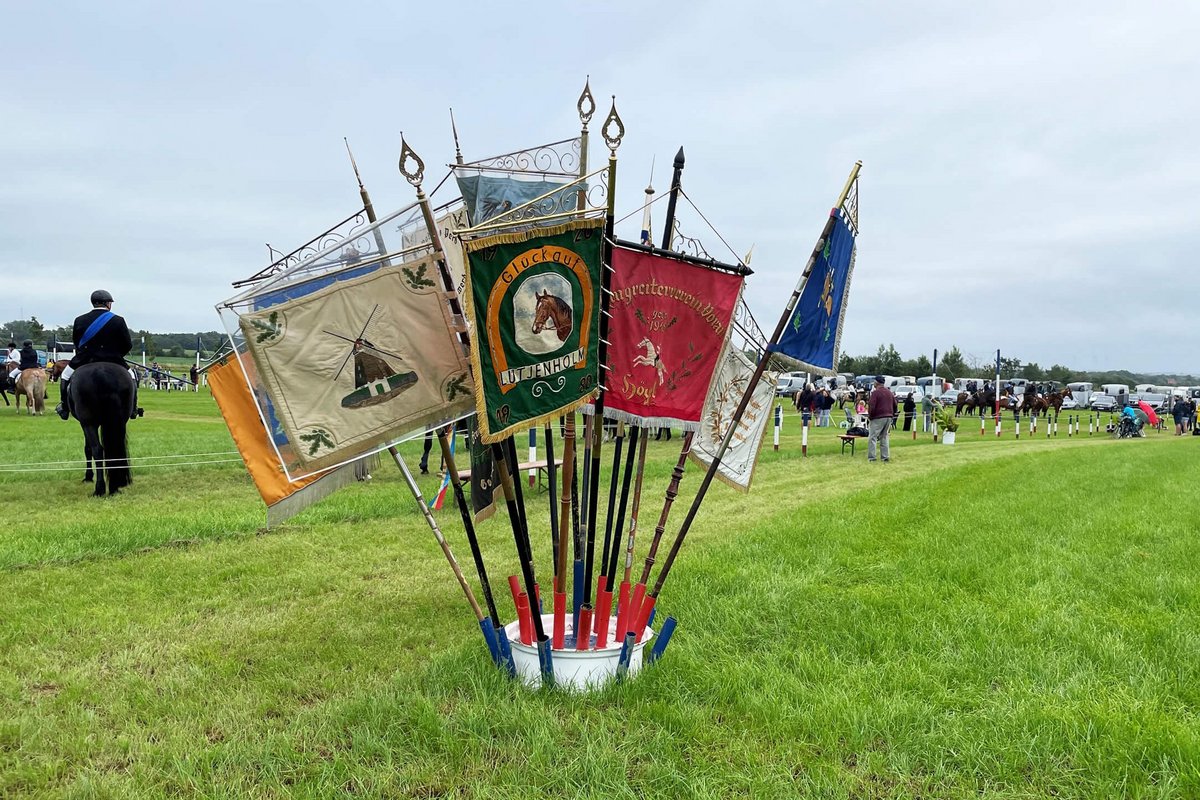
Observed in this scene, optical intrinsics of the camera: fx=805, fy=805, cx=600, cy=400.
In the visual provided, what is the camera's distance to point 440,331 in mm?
3631

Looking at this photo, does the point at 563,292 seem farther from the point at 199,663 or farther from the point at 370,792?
the point at 199,663

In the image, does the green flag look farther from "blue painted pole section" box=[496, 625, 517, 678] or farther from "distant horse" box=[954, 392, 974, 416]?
"distant horse" box=[954, 392, 974, 416]

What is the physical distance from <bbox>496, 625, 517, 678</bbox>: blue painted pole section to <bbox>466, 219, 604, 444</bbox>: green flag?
1300mm

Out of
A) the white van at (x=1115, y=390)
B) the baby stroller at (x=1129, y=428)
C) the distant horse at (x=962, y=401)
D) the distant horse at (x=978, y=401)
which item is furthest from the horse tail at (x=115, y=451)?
the white van at (x=1115, y=390)

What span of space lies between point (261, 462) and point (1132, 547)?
7.49m

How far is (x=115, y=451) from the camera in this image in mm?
10430

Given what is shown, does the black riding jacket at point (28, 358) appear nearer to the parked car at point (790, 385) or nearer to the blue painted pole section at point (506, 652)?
the blue painted pole section at point (506, 652)

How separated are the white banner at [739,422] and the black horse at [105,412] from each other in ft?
26.7

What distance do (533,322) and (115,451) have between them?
30.2ft

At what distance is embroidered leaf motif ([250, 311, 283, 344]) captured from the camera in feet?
10.8

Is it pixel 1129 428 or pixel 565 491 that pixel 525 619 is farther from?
pixel 1129 428

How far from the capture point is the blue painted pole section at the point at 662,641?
439 cm

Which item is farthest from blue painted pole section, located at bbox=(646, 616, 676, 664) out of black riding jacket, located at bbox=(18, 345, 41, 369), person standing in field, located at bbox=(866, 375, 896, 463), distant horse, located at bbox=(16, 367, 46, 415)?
black riding jacket, located at bbox=(18, 345, 41, 369)

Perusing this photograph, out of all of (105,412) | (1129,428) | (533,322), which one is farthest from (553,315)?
(1129,428)
